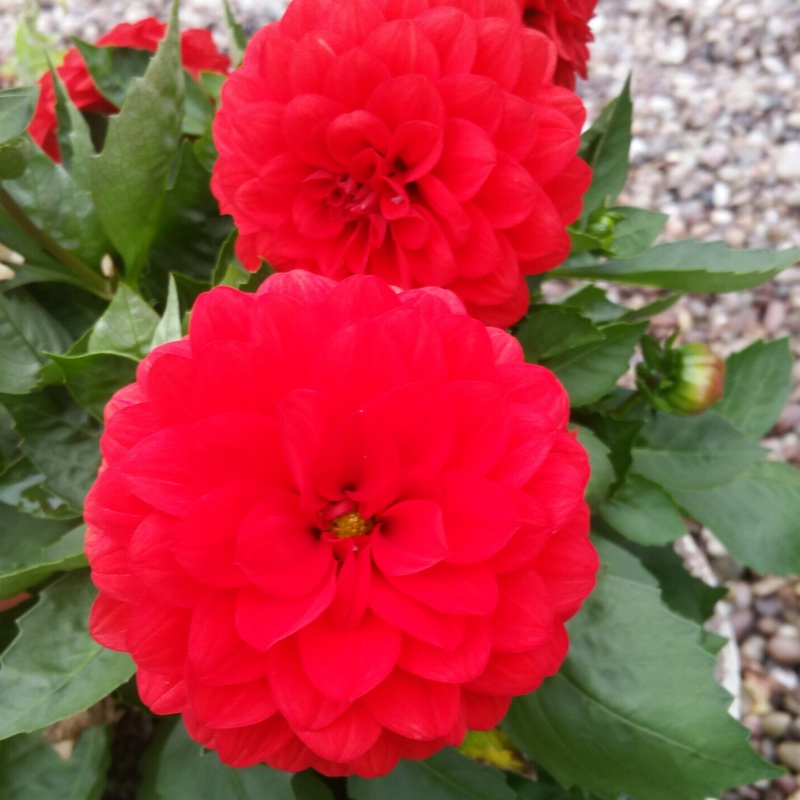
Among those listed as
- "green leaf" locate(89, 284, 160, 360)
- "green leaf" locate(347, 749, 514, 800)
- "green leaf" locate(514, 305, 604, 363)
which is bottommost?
"green leaf" locate(347, 749, 514, 800)

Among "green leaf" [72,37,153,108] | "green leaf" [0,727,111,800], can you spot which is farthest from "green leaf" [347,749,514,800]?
"green leaf" [72,37,153,108]

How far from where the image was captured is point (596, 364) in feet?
2.30

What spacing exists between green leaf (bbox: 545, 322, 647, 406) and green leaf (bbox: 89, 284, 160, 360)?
345 mm

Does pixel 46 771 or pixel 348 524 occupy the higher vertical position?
pixel 348 524

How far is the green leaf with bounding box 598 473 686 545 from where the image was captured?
728 mm

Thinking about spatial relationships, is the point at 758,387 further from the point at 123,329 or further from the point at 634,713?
the point at 123,329

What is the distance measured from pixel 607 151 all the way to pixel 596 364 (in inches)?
8.5

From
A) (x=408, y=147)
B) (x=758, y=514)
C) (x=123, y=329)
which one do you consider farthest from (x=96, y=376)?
(x=758, y=514)

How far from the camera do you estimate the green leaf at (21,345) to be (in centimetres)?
62

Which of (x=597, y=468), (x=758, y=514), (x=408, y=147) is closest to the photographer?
(x=408, y=147)

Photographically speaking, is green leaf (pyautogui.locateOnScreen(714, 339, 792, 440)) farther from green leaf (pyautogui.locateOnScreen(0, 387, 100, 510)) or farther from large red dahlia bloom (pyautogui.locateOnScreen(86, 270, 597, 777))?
green leaf (pyautogui.locateOnScreen(0, 387, 100, 510))

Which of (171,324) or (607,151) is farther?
(607,151)

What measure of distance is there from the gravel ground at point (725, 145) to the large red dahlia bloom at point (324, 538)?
2.77 ft

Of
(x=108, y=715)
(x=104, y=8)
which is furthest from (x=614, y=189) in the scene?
(x=104, y=8)
